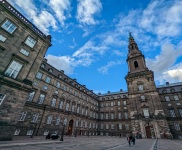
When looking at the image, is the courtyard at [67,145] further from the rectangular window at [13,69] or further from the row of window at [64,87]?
the row of window at [64,87]

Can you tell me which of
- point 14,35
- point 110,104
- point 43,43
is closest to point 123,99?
point 110,104

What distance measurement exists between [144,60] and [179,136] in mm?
29025

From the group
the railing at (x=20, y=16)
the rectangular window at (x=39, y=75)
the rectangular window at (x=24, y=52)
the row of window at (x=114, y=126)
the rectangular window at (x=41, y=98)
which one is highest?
the railing at (x=20, y=16)

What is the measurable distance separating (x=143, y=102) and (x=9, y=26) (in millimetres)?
41140

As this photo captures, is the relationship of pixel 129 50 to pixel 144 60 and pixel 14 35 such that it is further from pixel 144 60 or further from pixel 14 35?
pixel 14 35

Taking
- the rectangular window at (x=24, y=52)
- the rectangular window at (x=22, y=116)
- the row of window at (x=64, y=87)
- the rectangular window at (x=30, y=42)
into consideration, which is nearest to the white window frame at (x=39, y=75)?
the row of window at (x=64, y=87)

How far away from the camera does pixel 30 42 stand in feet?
59.7

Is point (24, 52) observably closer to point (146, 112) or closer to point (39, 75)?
point (39, 75)

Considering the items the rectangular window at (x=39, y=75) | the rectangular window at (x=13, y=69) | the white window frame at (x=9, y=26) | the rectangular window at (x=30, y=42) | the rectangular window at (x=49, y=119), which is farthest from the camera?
the rectangular window at (x=49, y=119)

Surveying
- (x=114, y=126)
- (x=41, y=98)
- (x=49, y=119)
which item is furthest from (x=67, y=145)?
(x=114, y=126)

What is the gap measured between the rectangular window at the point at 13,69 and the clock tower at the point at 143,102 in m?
36.5

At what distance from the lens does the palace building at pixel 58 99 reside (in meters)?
14.6

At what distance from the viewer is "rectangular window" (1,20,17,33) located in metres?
15.1

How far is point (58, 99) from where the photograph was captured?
3092cm
